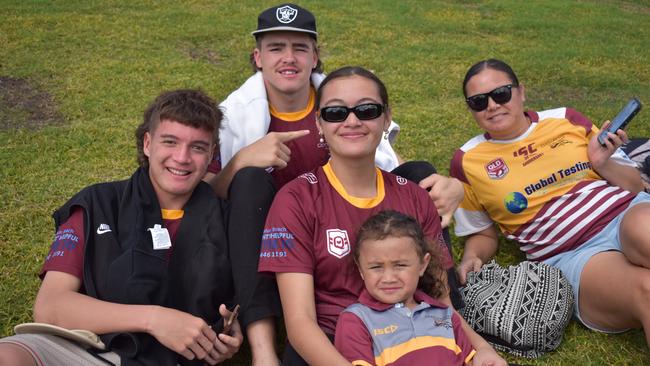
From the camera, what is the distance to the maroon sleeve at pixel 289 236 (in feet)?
10.8

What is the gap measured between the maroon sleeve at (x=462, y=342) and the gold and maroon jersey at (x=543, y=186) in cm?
146

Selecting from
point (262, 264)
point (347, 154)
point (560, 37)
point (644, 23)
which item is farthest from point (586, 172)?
point (644, 23)

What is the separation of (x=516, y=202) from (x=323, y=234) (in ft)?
5.89

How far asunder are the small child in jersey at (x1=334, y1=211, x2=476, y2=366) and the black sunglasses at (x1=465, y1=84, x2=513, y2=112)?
153 cm

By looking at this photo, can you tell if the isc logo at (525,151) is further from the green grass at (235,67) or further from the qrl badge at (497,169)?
the green grass at (235,67)

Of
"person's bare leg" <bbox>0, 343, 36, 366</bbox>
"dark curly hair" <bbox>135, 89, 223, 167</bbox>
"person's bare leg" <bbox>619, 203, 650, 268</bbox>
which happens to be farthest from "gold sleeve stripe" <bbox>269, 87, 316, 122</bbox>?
"person's bare leg" <bbox>0, 343, 36, 366</bbox>

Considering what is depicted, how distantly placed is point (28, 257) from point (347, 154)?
2884 millimetres

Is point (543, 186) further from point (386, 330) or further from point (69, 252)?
point (69, 252)

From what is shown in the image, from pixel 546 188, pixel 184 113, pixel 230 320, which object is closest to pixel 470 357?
pixel 230 320

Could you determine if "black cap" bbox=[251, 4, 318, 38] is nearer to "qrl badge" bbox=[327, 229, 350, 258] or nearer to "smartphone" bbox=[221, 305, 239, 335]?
"qrl badge" bbox=[327, 229, 350, 258]

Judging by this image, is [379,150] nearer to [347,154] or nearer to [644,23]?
[347,154]

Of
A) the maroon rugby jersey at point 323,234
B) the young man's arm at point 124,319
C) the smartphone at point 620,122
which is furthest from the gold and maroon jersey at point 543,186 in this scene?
the young man's arm at point 124,319

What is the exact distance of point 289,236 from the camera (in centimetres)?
333

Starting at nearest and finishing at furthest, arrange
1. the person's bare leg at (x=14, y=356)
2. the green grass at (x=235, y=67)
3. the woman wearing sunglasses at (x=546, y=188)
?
the person's bare leg at (x=14, y=356) → the woman wearing sunglasses at (x=546, y=188) → the green grass at (x=235, y=67)
